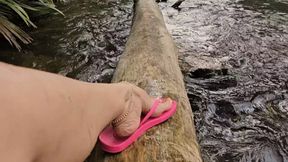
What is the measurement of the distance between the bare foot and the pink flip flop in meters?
0.03

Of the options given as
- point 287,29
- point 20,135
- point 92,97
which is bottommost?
point 287,29

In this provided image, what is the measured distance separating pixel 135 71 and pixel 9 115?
6.43 ft

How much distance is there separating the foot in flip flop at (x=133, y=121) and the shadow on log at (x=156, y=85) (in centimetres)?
4

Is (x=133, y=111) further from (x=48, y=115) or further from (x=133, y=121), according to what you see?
(x=48, y=115)

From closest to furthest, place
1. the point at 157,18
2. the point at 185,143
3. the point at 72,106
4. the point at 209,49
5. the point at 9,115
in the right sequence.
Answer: the point at 9,115 → the point at 72,106 → the point at 185,143 → the point at 157,18 → the point at 209,49

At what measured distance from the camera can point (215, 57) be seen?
526 centimetres

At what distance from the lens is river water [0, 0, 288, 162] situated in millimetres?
3523

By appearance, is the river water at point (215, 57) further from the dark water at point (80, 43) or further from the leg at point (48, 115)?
the leg at point (48, 115)

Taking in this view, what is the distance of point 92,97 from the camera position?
77.9 inches

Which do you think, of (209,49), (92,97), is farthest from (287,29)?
(92,97)

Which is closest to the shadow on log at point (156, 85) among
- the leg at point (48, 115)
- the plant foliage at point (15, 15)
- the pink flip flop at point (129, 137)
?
the pink flip flop at point (129, 137)

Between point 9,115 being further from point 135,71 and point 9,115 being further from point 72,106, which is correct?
point 135,71

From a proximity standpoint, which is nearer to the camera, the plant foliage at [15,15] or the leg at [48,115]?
the leg at [48,115]

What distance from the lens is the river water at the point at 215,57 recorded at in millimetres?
3523
